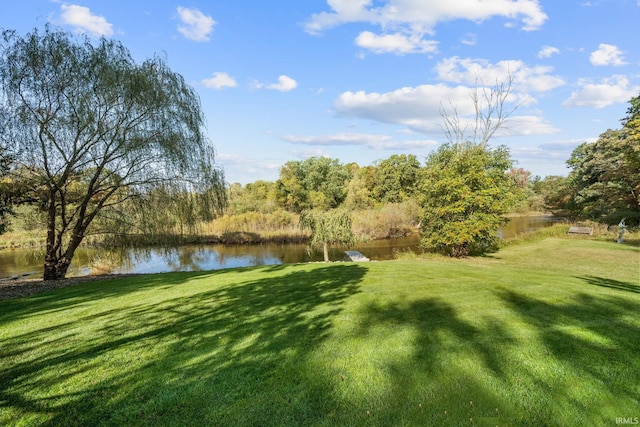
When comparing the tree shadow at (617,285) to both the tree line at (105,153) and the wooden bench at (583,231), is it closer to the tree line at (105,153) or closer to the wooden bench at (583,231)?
the tree line at (105,153)

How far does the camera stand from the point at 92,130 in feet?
29.9

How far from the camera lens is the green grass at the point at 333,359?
256 cm

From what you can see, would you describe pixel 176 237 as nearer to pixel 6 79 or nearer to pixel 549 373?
pixel 6 79

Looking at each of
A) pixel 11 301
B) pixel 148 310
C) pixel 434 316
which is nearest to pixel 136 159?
pixel 11 301

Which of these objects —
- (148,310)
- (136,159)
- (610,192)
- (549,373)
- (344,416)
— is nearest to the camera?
(344,416)

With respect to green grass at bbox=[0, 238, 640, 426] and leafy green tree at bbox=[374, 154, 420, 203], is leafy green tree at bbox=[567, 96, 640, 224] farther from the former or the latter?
green grass at bbox=[0, 238, 640, 426]

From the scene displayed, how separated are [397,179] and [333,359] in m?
43.4

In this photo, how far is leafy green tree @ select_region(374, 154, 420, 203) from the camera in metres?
44.2

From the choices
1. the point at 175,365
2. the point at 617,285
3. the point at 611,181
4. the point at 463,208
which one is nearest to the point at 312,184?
the point at 611,181

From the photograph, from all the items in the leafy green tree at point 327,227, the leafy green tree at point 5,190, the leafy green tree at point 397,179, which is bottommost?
the leafy green tree at point 327,227

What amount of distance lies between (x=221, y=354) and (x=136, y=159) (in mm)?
8458

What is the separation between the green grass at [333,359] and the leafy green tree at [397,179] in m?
39.1

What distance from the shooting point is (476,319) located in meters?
4.20

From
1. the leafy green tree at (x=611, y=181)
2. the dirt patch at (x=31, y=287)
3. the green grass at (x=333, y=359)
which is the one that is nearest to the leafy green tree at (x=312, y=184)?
the leafy green tree at (x=611, y=181)
